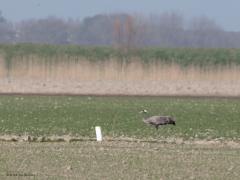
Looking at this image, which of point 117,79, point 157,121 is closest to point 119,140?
point 157,121

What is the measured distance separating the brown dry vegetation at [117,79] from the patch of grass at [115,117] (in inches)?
290

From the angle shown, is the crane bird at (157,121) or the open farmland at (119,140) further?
the crane bird at (157,121)

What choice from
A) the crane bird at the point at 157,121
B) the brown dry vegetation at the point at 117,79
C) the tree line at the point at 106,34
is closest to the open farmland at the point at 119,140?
the crane bird at the point at 157,121

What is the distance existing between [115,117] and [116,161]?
15.1 meters

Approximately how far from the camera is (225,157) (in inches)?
770

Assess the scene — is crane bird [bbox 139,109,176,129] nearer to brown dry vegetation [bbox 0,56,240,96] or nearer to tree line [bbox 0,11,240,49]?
brown dry vegetation [bbox 0,56,240,96]

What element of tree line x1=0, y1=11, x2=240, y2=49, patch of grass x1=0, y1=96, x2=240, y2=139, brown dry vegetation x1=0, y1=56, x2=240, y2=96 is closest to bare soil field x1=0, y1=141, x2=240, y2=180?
patch of grass x1=0, y1=96, x2=240, y2=139

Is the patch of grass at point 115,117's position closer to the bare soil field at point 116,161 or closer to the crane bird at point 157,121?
the crane bird at point 157,121

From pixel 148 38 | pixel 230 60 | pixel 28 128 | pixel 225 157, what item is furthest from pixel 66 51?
pixel 148 38

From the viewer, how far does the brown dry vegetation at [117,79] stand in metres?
51.9

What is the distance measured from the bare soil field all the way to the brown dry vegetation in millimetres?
28481

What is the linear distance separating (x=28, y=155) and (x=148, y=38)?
98.1m

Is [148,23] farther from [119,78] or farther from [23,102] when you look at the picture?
[23,102]

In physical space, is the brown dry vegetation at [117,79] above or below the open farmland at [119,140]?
below
